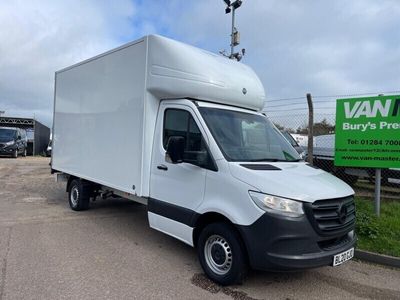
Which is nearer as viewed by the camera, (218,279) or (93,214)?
(218,279)

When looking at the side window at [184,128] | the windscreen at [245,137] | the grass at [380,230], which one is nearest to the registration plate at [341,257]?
the windscreen at [245,137]

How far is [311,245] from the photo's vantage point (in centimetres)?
408

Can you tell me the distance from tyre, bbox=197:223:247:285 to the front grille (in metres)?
0.91

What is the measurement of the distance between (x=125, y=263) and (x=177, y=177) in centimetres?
143

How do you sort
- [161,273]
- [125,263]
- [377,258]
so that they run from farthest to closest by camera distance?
[377,258], [125,263], [161,273]

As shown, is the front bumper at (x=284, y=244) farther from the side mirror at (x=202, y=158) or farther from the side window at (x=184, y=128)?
the side window at (x=184, y=128)

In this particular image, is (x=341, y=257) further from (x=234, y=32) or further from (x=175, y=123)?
(x=234, y=32)

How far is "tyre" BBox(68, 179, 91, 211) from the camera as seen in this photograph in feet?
27.3

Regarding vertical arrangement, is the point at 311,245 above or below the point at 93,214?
above

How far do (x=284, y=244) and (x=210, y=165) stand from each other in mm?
1347

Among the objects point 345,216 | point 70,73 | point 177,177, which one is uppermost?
point 70,73

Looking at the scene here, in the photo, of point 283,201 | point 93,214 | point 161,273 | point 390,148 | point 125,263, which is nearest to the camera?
point 283,201

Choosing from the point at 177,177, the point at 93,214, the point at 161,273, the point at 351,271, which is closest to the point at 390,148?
the point at 351,271

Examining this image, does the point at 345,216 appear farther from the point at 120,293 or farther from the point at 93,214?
the point at 93,214
